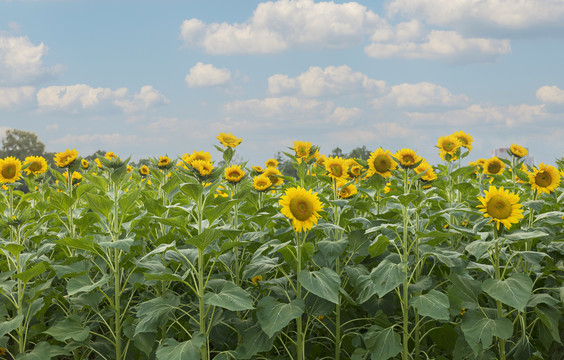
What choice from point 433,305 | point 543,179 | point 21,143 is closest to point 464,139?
point 543,179

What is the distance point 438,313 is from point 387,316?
0.78m

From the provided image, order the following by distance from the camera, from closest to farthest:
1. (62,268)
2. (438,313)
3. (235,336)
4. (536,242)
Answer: (438,313)
(62,268)
(235,336)
(536,242)

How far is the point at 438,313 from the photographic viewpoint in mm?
3352

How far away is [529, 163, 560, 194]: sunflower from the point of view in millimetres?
4355

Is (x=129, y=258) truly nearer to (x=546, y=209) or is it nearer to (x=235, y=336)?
(x=235, y=336)

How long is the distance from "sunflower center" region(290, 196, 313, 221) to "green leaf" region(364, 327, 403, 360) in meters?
1.02

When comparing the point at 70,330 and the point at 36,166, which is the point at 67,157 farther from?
the point at 70,330

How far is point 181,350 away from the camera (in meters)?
→ 3.32

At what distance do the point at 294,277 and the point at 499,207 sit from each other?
153cm

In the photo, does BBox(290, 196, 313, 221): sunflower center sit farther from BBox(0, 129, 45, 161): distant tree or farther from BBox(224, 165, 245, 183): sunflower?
BBox(0, 129, 45, 161): distant tree

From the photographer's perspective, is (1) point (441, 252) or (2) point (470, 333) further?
(1) point (441, 252)

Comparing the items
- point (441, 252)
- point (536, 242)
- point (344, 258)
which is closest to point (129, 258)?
point (344, 258)

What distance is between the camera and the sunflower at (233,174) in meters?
4.50

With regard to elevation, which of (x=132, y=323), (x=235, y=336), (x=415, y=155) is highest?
(x=415, y=155)
